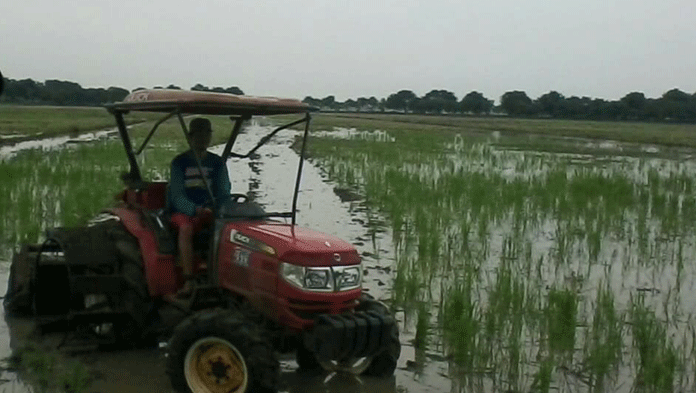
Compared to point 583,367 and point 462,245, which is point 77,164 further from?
point 583,367

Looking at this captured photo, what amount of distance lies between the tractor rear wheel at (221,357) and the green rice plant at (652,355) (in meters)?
2.10

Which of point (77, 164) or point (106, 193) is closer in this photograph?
point (106, 193)

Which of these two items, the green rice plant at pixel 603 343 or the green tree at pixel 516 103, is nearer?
the green rice plant at pixel 603 343

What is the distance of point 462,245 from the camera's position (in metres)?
9.41

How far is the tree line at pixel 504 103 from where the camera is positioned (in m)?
61.1

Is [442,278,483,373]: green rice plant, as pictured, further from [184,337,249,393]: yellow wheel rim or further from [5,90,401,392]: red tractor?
[184,337,249,393]: yellow wheel rim

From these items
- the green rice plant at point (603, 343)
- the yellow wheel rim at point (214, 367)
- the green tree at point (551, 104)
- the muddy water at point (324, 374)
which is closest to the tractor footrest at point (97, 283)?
the muddy water at point (324, 374)

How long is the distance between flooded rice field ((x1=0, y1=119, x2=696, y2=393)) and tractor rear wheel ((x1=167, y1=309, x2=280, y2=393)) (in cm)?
46

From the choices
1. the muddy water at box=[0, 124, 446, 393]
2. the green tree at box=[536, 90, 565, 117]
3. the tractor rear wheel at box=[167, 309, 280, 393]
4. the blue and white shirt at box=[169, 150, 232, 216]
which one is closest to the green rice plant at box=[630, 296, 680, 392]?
the muddy water at box=[0, 124, 446, 393]

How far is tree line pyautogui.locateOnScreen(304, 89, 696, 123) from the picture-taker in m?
74.1

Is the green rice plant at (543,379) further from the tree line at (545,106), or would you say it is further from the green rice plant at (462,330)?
the tree line at (545,106)

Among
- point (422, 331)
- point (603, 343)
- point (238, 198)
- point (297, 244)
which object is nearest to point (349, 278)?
point (297, 244)

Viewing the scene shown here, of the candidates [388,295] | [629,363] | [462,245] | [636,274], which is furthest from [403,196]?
[629,363]

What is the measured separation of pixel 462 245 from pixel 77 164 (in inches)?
385
